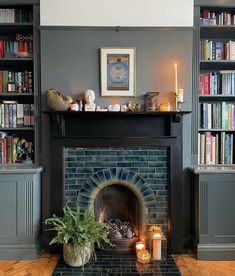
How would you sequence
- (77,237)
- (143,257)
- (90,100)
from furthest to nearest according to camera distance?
1. (90,100)
2. (143,257)
3. (77,237)

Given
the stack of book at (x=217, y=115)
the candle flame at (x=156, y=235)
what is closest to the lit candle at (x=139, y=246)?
the candle flame at (x=156, y=235)

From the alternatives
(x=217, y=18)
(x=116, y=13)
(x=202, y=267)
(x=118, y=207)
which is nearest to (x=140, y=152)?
(x=118, y=207)

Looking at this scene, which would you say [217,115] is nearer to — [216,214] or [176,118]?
[176,118]

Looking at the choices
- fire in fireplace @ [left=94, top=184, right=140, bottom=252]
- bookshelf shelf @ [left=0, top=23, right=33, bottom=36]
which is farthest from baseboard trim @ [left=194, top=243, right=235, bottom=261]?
bookshelf shelf @ [left=0, top=23, right=33, bottom=36]

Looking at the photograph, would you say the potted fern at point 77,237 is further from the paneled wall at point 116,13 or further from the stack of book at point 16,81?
the paneled wall at point 116,13

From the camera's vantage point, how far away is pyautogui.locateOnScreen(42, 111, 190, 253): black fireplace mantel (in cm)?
278

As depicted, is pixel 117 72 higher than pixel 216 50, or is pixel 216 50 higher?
pixel 216 50

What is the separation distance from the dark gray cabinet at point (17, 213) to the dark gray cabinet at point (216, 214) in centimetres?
157

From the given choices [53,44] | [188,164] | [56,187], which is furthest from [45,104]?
[188,164]

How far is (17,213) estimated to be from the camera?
2631 mm

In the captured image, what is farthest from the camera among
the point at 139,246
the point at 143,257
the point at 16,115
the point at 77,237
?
the point at 16,115

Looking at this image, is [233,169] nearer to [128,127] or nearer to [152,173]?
[152,173]

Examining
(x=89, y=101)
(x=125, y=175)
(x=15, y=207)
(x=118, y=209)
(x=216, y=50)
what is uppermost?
(x=216, y=50)

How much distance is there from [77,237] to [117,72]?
5.29 ft
